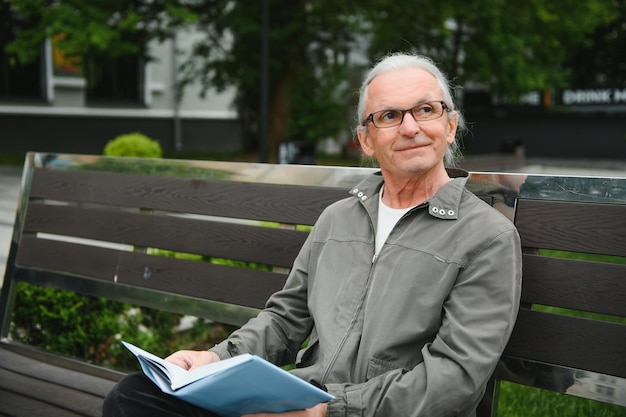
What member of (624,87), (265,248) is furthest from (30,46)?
(624,87)

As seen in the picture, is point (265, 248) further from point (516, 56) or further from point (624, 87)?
point (624, 87)

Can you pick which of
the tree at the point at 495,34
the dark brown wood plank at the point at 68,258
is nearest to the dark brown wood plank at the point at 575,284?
the dark brown wood plank at the point at 68,258

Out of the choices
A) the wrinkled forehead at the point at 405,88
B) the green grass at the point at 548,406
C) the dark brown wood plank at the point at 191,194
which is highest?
the wrinkled forehead at the point at 405,88

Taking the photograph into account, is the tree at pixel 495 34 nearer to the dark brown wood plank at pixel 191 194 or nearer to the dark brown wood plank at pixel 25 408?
the dark brown wood plank at pixel 191 194

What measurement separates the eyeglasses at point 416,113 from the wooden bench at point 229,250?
0.92 feet

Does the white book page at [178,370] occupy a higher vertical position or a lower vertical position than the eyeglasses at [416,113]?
lower

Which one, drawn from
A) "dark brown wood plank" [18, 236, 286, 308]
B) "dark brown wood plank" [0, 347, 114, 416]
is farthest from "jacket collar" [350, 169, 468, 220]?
"dark brown wood plank" [0, 347, 114, 416]

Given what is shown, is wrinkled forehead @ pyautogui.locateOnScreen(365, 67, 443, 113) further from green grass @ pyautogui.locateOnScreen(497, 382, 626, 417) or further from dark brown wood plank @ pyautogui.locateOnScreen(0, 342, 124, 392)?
green grass @ pyautogui.locateOnScreen(497, 382, 626, 417)

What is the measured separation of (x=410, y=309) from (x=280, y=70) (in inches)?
645

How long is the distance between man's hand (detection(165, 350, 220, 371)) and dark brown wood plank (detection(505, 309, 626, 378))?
927mm

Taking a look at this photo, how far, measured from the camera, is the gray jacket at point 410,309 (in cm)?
194

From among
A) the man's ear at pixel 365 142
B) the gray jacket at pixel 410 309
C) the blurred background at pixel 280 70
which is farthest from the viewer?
the blurred background at pixel 280 70

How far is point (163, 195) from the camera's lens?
3.26 m

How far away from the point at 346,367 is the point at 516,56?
1900cm
